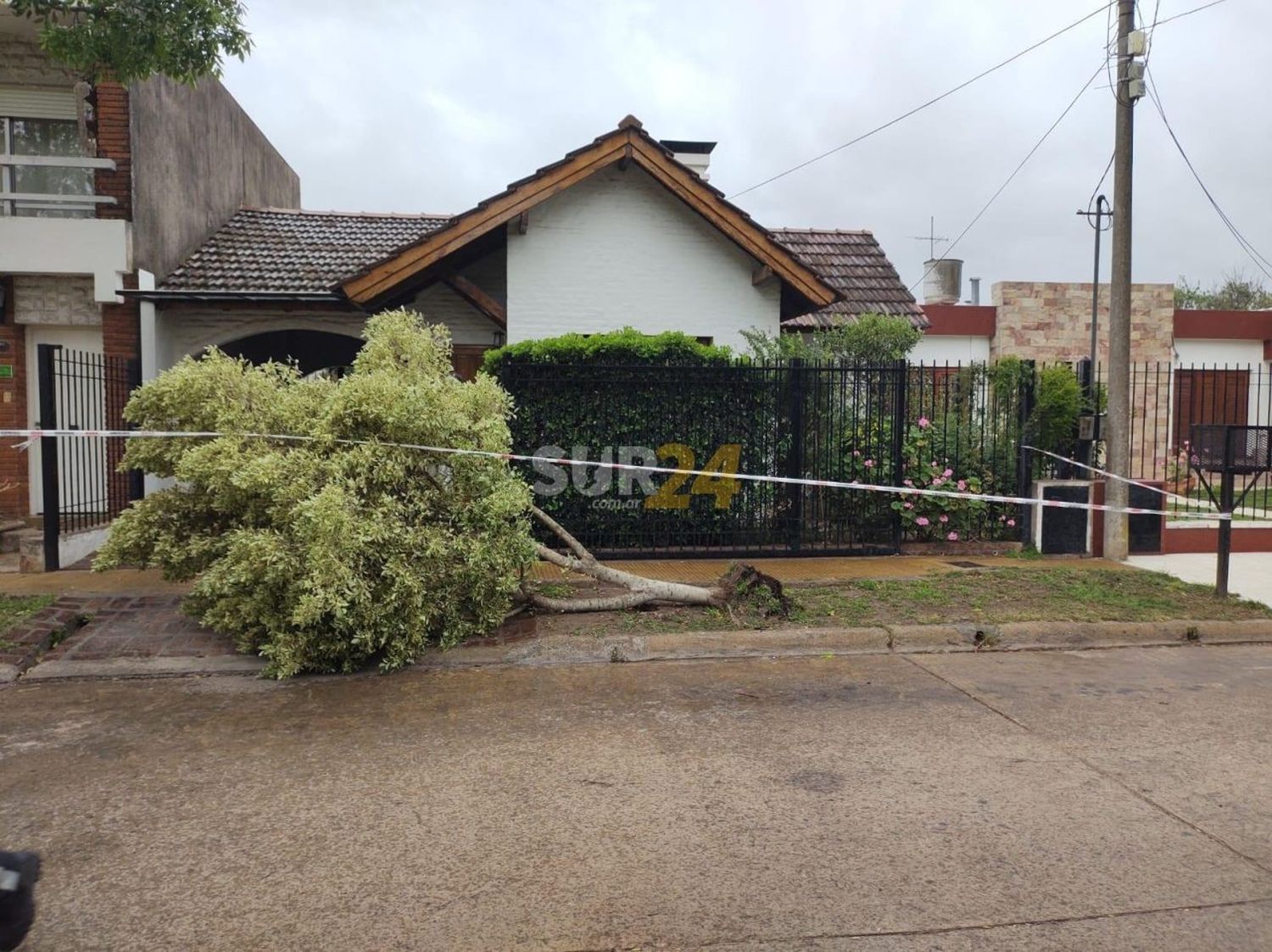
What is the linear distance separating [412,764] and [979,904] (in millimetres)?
2660

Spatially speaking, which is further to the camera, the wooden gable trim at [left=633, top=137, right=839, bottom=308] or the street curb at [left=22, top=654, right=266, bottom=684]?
the wooden gable trim at [left=633, top=137, right=839, bottom=308]

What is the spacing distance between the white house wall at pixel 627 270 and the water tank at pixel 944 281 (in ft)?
56.4

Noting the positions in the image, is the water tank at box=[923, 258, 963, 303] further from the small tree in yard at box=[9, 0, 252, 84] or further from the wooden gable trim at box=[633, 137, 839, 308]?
the small tree in yard at box=[9, 0, 252, 84]

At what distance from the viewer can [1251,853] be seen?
12.3 feet

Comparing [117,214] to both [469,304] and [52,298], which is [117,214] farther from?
[469,304]

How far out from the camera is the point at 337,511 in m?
6.05

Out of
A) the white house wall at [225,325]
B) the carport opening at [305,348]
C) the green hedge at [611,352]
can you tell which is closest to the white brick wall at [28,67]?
the white house wall at [225,325]

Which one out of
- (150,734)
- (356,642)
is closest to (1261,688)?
(356,642)

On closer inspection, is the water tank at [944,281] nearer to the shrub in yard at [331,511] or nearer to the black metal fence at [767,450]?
the black metal fence at [767,450]

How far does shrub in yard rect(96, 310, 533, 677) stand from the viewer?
6184 millimetres

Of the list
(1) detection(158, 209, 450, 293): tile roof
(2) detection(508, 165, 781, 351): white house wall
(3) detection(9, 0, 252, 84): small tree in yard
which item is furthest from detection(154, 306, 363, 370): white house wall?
(3) detection(9, 0, 252, 84): small tree in yard

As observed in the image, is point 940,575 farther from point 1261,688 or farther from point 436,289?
point 436,289

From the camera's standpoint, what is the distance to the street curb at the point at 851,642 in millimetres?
6852

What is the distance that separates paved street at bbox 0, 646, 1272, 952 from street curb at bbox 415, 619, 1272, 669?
495mm
